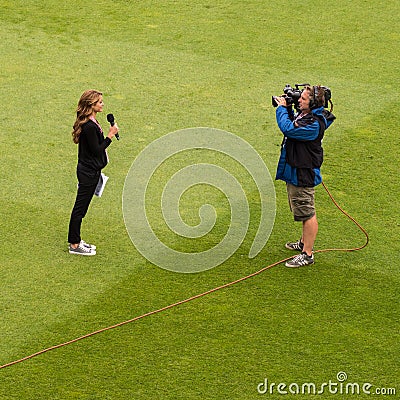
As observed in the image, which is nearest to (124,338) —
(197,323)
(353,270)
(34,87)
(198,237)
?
(197,323)

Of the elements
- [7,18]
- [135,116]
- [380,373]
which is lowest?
[380,373]

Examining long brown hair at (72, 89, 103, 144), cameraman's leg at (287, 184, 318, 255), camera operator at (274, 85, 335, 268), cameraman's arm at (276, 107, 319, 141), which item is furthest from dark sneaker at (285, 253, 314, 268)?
long brown hair at (72, 89, 103, 144)

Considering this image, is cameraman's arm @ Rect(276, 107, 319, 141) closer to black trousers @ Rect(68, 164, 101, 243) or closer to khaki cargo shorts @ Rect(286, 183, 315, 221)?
khaki cargo shorts @ Rect(286, 183, 315, 221)

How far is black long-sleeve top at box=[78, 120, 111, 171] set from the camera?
795 centimetres

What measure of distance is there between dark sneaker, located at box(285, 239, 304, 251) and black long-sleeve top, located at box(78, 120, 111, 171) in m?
2.00

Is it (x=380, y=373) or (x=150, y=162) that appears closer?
(x=380, y=373)

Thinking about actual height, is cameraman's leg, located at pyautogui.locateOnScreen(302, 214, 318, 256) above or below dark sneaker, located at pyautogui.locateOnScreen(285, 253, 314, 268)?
above

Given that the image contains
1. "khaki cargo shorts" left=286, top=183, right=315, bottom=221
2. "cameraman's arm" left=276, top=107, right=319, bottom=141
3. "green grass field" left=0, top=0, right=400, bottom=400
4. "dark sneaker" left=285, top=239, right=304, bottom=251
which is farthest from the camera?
"dark sneaker" left=285, top=239, right=304, bottom=251

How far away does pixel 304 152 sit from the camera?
793cm

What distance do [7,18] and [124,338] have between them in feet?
29.0

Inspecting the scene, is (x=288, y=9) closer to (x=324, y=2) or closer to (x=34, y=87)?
(x=324, y=2)

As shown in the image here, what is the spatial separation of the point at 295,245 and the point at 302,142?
1.20m

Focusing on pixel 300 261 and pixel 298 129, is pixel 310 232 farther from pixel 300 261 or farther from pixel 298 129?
pixel 298 129

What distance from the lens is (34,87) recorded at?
39.5 ft
